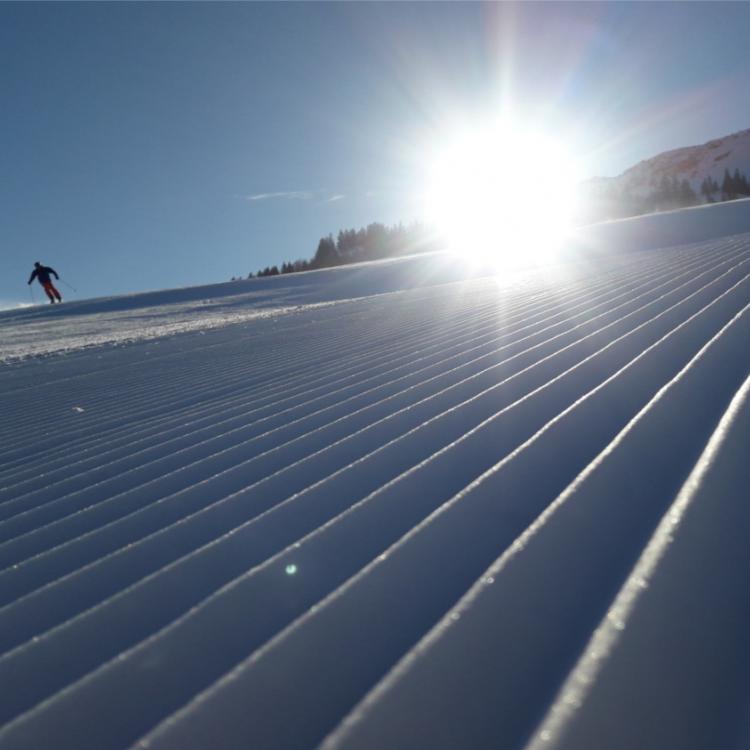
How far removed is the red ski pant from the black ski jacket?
91 millimetres

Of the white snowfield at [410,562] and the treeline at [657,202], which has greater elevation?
the treeline at [657,202]

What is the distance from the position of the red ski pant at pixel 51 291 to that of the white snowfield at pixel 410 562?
1852cm

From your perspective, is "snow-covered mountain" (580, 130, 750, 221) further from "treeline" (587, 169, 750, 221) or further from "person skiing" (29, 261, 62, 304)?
"person skiing" (29, 261, 62, 304)

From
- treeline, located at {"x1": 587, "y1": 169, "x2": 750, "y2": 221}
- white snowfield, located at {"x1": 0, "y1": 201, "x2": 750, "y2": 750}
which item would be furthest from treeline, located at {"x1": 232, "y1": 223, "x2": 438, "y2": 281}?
white snowfield, located at {"x1": 0, "y1": 201, "x2": 750, "y2": 750}

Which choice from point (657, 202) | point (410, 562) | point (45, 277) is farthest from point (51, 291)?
point (657, 202)

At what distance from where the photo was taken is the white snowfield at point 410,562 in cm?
96

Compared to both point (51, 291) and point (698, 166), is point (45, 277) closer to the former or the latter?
point (51, 291)

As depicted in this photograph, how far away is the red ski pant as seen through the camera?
63.6 ft

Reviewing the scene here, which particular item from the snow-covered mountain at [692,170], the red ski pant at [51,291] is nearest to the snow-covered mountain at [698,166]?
the snow-covered mountain at [692,170]

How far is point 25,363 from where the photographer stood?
24.9 ft

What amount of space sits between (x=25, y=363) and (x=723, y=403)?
823 cm

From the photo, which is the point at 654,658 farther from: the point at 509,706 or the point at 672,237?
the point at 672,237

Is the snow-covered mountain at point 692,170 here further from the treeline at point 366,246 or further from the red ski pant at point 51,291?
the red ski pant at point 51,291

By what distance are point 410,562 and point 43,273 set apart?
21440 millimetres
